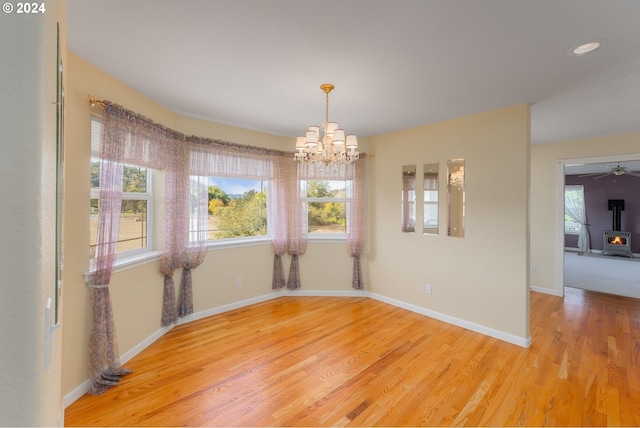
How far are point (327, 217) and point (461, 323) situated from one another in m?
2.37

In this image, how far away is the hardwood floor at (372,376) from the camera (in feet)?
6.40

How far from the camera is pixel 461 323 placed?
11.3 ft

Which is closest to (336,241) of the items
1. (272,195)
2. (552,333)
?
(272,195)

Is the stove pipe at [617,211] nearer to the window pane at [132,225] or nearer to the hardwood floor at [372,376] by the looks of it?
the hardwood floor at [372,376]

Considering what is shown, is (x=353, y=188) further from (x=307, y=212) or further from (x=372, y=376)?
(x=372, y=376)

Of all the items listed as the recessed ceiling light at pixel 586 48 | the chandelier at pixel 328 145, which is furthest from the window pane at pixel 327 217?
the recessed ceiling light at pixel 586 48

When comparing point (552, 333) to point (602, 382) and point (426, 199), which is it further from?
point (426, 199)

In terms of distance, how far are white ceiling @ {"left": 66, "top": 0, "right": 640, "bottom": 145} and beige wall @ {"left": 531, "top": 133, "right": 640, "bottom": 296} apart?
1.42m

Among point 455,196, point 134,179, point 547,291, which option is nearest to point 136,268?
point 134,179

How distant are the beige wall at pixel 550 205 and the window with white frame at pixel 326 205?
3.35 m

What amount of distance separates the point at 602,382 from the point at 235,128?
463 centimetres

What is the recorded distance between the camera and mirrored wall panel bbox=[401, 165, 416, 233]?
3928 millimetres

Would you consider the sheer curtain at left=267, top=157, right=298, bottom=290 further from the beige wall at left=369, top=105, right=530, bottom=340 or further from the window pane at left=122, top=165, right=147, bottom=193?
the window pane at left=122, top=165, right=147, bottom=193

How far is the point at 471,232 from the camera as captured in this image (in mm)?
3375
